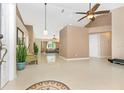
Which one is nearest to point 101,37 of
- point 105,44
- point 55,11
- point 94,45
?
point 105,44

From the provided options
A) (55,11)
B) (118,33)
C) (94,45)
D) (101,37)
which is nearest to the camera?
(118,33)

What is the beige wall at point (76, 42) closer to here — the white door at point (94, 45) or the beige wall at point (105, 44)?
the white door at point (94, 45)

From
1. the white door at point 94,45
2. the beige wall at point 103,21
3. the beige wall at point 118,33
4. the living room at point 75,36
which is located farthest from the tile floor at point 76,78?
the white door at point 94,45

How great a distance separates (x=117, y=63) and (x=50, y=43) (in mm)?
14474

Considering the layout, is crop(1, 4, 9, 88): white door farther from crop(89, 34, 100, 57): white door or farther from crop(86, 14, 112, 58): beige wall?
crop(89, 34, 100, 57): white door

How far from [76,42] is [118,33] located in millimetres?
3057

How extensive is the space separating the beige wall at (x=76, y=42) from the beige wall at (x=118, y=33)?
8.22 ft

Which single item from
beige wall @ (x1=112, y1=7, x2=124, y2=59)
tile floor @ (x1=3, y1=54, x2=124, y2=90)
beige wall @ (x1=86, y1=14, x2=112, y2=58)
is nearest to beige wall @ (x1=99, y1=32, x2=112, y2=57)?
beige wall @ (x1=86, y1=14, x2=112, y2=58)

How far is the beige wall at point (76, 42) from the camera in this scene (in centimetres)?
948

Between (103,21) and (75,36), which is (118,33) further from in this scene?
(103,21)

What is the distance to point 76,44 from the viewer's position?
970cm

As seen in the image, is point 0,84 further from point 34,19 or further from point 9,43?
point 34,19

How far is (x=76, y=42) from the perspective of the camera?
382 inches

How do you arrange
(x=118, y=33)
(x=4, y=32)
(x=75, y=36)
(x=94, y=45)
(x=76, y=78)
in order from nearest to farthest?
(x=4, y=32), (x=76, y=78), (x=118, y=33), (x=75, y=36), (x=94, y=45)
